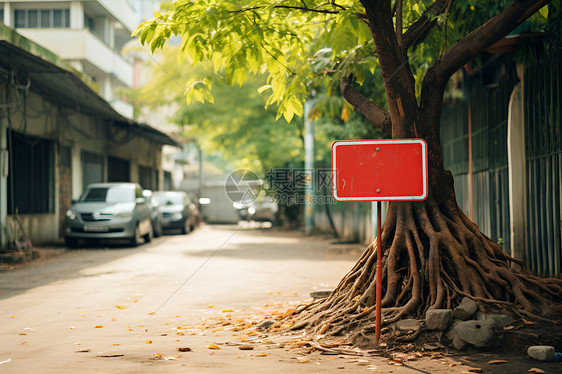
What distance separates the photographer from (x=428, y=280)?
6.76 meters

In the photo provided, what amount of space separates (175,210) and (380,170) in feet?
72.6

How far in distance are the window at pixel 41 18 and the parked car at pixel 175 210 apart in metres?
10.3

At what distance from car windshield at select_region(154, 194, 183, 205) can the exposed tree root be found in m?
20.9

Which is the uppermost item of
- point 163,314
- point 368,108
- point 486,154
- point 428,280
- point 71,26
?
point 71,26

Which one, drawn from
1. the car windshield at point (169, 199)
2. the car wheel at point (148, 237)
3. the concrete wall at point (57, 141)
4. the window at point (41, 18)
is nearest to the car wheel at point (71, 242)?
the concrete wall at point (57, 141)

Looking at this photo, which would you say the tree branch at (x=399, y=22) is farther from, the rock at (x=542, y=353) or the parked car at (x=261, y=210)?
the parked car at (x=261, y=210)

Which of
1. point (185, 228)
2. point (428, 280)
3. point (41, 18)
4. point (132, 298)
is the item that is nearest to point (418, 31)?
point (428, 280)

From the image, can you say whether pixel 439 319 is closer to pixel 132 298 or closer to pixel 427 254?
pixel 427 254

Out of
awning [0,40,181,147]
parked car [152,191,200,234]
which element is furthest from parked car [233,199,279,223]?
awning [0,40,181,147]

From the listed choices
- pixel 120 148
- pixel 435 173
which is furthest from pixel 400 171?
pixel 120 148

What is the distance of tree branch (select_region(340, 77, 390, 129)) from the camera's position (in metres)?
7.55

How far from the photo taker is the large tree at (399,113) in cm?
657

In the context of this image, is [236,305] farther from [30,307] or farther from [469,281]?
[469,281]

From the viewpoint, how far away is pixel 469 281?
6.69 m
